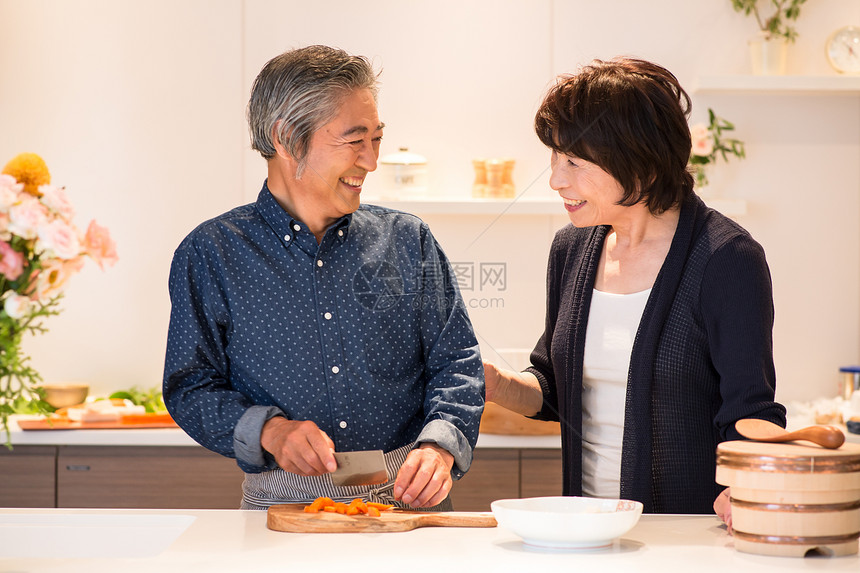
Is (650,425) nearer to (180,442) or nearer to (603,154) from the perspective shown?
(603,154)

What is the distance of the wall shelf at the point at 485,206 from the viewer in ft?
9.34

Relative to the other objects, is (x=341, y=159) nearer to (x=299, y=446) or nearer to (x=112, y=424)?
(x=299, y=446)

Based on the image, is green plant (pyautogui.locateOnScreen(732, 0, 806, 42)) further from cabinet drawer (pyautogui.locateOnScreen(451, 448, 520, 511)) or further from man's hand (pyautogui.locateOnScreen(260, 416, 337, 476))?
man's hand (pyautogui.locateOnScreen(260, 416, 337, 476))

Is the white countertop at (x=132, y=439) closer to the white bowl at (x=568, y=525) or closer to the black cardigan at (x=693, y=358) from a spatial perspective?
the black cardigan at (x=693, y=358)

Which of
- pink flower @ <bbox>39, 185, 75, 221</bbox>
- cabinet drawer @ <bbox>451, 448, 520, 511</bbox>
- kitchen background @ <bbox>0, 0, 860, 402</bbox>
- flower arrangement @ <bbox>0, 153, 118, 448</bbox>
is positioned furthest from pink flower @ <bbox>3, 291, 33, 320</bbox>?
kitchen background @ <bbox>0, 0, 860, 402</bbox>

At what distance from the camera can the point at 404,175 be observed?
2889 millimetres

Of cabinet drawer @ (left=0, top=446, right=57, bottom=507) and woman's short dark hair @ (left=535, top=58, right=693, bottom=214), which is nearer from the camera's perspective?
woman's short dark hair @ (left=535, top=58, right=693, bottom=214)

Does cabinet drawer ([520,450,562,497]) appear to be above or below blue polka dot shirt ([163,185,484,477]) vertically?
below

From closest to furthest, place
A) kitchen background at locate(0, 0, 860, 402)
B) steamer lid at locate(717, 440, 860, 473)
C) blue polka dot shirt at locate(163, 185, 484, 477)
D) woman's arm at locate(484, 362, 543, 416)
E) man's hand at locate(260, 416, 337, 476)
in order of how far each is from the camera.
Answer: steamer lid at locate(717, 440, 860, 473), man's hand at locate(260, 416, 337, 476), blue polka dot shirt at locate(163, 185, 484, 477), woman's arm at locate(484, 362, 543, 416), kitchen background at locate(0, 0, 860, 402)

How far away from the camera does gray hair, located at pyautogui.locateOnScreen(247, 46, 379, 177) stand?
4.91 ft

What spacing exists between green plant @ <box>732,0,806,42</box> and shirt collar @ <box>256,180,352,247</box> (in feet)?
6.37

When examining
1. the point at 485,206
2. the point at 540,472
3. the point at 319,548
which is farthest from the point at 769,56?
the point at 319,548

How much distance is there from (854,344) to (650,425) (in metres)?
1.86

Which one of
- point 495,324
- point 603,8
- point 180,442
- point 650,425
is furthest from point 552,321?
point 603,8
